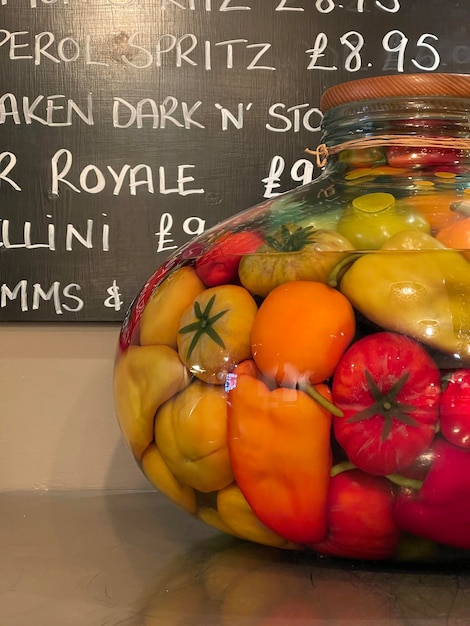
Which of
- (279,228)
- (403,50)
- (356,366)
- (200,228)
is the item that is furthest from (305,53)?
(356,366)

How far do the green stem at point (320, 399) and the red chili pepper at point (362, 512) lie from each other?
0.04 m

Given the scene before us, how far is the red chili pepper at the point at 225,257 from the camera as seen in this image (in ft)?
1.86

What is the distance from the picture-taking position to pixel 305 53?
0.89 m

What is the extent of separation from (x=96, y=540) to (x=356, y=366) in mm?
333

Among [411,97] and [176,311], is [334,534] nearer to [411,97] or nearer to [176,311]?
[176,311]

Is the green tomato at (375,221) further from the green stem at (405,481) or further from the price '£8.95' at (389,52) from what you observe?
the price '£8.95' at (389,52)

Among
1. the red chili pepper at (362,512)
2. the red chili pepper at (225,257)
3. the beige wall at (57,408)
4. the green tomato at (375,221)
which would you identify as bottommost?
the beige wall at (57,408)

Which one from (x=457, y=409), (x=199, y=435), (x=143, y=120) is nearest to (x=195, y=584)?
(x=199, y=435)

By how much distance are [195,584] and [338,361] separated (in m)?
0.20

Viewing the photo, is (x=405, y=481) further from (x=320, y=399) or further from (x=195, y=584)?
(x=195, y=584)

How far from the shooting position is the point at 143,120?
90cm

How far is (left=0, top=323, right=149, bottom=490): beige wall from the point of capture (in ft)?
3.02

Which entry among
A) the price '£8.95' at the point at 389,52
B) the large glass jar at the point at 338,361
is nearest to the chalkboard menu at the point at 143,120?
the price '£8.95' at the point at 389,52

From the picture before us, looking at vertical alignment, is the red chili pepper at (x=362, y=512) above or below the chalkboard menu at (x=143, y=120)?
below
